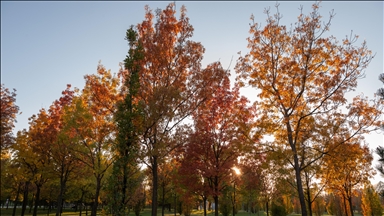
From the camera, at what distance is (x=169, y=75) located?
1201cm

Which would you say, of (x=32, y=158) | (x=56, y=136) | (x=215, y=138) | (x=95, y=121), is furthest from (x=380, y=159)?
(x=32, y=158)

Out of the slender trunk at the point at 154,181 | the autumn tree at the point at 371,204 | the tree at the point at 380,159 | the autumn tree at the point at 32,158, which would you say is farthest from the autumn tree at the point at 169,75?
the autumn tree at the point at 371,204

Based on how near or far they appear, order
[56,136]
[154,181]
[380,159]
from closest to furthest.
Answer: [380,159] < [154,181] < [56,136]

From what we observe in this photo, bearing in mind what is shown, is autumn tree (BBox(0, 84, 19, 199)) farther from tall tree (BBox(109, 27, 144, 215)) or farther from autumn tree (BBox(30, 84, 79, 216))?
tall tree (BBox(109, 27, 144, 215))

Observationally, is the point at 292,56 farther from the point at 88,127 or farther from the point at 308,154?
the point at 88,127

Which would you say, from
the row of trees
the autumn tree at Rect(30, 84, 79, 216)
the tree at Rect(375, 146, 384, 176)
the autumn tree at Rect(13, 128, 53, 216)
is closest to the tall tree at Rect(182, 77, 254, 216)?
the row of trees

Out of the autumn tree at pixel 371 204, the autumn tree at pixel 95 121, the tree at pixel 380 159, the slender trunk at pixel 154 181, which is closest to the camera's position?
the tree at pixel 380 159

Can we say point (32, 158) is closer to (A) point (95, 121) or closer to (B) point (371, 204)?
(A) point (95, 121)

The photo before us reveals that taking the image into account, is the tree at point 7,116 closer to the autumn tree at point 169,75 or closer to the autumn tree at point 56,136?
the autumn tree at point 56,136

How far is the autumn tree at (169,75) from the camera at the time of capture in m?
11.4

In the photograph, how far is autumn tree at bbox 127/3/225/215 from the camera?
11.4 meters

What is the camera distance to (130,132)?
1023cm

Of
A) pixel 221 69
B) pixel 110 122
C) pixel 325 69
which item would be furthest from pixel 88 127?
Result: pixel 325 69

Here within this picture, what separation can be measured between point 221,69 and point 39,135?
16.7m
